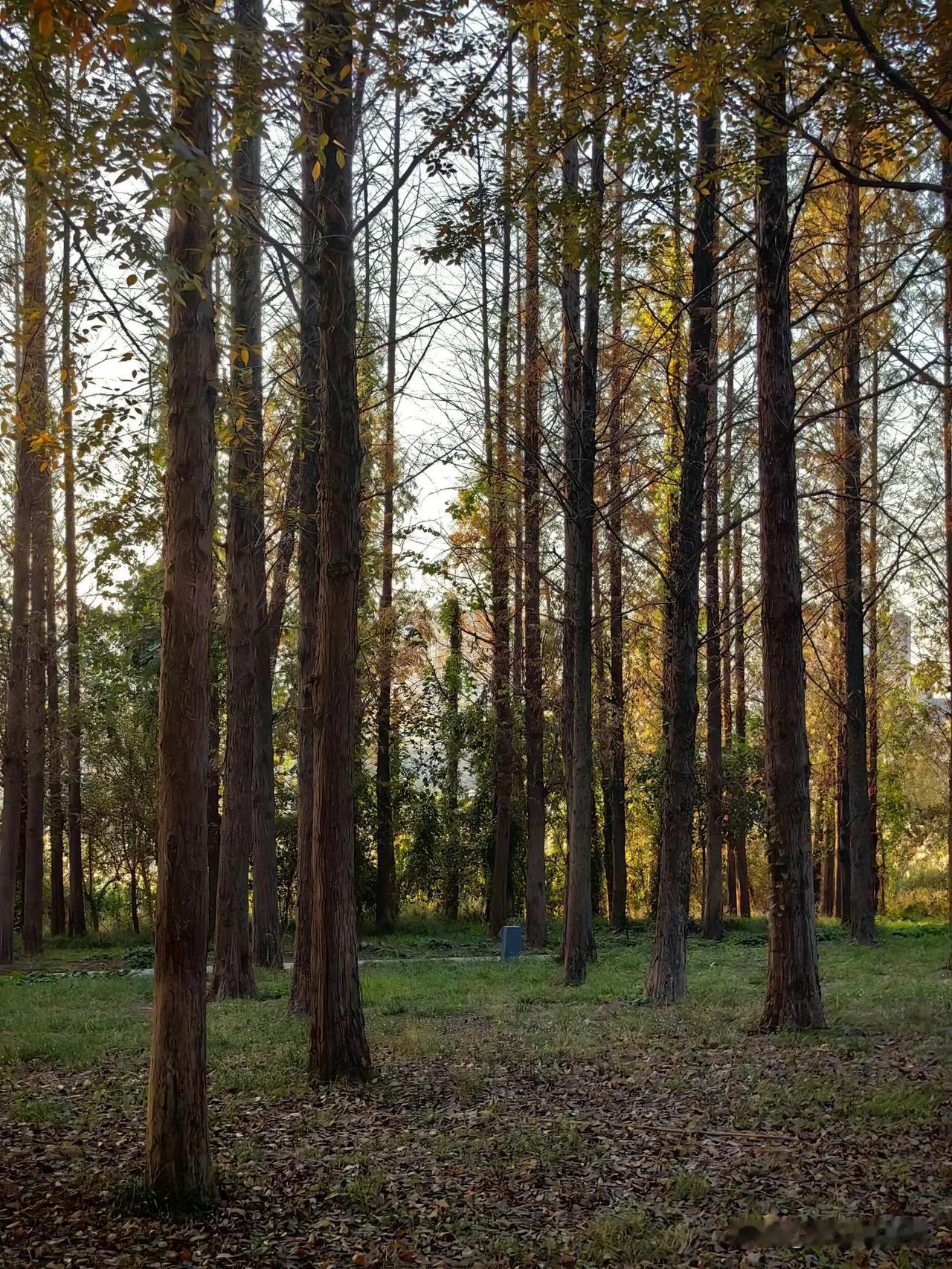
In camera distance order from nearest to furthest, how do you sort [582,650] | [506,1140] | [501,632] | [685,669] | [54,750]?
[506,1140] → [685,669] → [582,650] → [54,750] → [501,632]

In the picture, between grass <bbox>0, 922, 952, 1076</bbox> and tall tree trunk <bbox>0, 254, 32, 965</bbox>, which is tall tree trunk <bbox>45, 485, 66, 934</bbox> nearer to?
tall tree trunk <bbox>0, 254, 32, 965</bbox>

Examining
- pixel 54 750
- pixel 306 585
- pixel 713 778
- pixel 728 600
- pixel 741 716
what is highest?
pixel 728 600

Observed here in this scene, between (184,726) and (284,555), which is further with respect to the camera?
(284,555)

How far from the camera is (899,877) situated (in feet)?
103

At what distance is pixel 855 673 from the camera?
59.5 ft

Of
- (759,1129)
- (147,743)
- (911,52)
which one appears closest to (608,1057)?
(759,1129)

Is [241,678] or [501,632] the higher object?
[501,632]

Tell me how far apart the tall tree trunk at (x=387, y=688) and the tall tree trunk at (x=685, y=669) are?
658 cm

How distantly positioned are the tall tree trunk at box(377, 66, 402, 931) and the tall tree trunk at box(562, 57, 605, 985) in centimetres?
443

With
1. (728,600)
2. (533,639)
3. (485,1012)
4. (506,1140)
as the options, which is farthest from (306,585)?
(728,600)

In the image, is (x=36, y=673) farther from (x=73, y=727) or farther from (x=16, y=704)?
(x=73, y=727)

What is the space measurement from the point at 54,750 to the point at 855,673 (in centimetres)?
1486

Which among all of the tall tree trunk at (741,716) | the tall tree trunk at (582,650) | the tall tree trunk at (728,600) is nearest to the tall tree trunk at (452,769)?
the tall tree trunk at (728,600)

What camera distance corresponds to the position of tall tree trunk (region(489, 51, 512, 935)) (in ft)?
56.0
